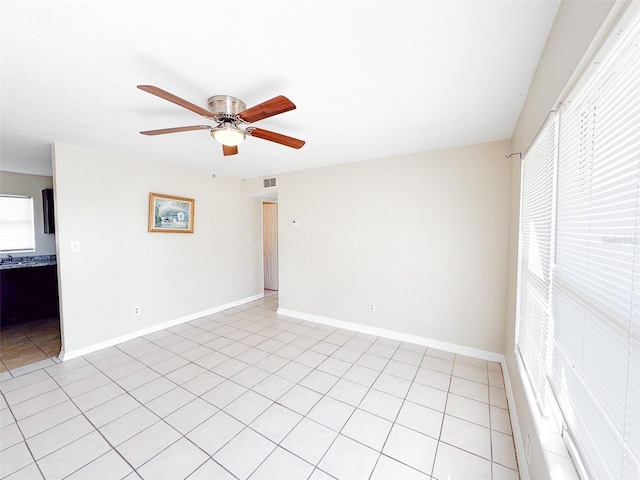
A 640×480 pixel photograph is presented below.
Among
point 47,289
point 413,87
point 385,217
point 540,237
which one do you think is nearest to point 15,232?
point 47,289

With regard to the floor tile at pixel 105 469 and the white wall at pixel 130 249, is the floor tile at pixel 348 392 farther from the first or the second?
the white wall at pixel 130 249

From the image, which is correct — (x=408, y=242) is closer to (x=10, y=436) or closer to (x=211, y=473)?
(x=211, y=473)

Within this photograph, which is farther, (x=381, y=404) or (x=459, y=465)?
(x=381, y=404)

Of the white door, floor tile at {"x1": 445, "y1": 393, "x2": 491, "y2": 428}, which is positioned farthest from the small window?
floor tile at {"x1": 445, "y1": 393, "x2": 491, "y2": 428}

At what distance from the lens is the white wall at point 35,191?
3.84 m

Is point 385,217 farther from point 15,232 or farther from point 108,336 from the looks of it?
point 15,232

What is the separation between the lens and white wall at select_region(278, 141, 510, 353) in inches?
107

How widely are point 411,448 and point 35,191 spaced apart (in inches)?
243

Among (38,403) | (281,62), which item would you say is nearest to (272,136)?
(281,62)

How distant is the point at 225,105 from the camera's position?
177cm

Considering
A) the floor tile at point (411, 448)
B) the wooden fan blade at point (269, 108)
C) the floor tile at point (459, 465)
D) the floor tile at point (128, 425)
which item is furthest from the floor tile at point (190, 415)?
the wooden fan blade at point (269, 108)

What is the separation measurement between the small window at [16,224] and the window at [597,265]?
20.9ft

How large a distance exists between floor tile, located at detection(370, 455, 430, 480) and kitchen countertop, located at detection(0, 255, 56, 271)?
16.7 feet

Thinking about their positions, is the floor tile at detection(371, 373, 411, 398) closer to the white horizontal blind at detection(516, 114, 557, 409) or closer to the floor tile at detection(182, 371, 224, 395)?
the white horizontal blind at detection(516, 114, 557, 409)
